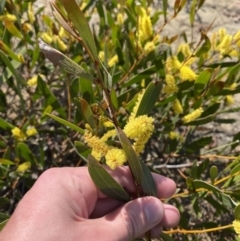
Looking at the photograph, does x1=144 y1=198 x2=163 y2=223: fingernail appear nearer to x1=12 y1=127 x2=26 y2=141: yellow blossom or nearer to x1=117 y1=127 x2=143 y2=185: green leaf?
x1=117 y1=127 x2=143 y2=185: green leaf

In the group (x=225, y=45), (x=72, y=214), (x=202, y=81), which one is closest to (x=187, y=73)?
(x=202, y=81)

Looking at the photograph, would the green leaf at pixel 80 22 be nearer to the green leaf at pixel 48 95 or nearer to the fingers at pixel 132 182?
the fingers at pixel 132 182

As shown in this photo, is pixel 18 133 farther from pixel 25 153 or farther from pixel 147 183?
pixel 147 183

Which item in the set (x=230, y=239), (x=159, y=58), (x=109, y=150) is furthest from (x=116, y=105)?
(x=230, y=239)

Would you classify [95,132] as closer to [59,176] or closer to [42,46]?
[59,176]

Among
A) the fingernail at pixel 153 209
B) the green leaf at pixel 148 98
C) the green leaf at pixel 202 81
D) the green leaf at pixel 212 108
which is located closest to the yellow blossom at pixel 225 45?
the green leaf at pixel 202 81

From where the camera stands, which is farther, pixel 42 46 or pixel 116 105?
pixel 116 105
